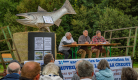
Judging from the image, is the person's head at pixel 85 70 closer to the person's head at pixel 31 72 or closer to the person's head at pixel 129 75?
the person's head at pixel 129 75

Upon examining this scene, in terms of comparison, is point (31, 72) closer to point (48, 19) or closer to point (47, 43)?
point (47, 43)

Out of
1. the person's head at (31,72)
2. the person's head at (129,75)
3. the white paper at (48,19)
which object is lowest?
the person's head at (129,75)

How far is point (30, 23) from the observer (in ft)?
25.6

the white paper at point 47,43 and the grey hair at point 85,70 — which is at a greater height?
the grey hair at point 85,70

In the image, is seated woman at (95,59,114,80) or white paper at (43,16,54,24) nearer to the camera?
seated woman at (95,59,114,80)

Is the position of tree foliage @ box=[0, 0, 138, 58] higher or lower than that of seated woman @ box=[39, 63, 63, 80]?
higher

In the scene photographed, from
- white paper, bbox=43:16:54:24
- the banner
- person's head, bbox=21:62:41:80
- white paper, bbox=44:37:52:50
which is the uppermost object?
white paper, bbox=43:16:54:24

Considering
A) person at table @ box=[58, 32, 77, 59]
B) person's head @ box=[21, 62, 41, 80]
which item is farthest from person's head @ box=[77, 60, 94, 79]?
person at table @ box=[58, 32, 77, 59]

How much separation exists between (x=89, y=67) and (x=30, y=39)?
4.70 m

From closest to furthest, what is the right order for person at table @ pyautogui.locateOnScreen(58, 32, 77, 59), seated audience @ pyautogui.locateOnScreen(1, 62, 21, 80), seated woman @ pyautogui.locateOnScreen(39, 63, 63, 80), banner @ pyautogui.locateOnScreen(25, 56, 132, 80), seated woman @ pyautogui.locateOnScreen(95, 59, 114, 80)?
seated audience @ pyautogui.locateOnScreen(1, 62, 21, 80) < seated woman @ pyautogui.locateOnScreen(39, 63, 63, 80) < seated woman @ pyautogui.locateOnScreen(95, 59, 114, 80) < banner @ pyautogui.locateOnScreen(25, 56, 132, 80) < person at table @ pyautogui.locateOnScreen(58, 32, 77, 59)

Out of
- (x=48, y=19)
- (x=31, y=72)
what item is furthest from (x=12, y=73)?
(x=48, y=19)

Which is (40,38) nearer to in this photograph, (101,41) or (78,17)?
(101,41)

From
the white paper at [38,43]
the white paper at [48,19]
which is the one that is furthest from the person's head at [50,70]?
the white paper at [48,19]

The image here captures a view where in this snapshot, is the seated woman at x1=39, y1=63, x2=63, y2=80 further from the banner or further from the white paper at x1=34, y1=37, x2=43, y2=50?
the white paper at x1=34, y1=37, x2=43, y2=50
